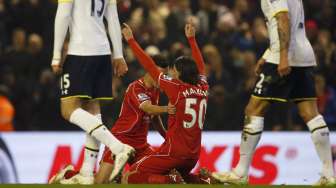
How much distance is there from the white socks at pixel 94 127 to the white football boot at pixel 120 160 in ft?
0.45

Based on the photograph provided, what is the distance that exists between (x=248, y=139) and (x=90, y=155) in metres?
1.71

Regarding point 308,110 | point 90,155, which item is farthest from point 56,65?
point 308,110

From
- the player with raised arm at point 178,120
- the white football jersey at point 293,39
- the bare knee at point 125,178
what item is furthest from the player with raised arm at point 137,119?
the white football jersey at point 293,39

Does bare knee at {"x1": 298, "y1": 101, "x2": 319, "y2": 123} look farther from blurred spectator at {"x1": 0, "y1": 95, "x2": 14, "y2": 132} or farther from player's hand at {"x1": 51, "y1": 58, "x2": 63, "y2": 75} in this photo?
blurred spectator at {"x1": 0, "y1": 95, "x2": 14, "y2": 132}

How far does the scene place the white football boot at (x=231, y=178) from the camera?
11.9 metres

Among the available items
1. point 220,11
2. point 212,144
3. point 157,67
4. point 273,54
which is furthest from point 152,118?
point 220,11

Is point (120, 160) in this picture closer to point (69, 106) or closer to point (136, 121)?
point (69, 106)

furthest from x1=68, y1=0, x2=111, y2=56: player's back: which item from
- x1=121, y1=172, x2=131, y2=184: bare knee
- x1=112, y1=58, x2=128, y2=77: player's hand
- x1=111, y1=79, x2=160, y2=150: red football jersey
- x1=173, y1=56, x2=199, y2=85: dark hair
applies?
x1=121, y1=172, x2=131, y2=184: bare knee

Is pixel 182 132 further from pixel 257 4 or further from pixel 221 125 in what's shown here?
pixel 257 4

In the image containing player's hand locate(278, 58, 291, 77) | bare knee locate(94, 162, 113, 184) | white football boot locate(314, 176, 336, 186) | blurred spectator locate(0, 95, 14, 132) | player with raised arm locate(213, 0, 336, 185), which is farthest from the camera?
blurred spectator locate(0, 95, 14, 132)

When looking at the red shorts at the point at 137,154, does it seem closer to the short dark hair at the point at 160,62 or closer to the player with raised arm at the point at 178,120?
the player with raised arm at the point at 178,120

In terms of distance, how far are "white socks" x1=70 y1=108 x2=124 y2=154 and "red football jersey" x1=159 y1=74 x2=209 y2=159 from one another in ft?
2.87

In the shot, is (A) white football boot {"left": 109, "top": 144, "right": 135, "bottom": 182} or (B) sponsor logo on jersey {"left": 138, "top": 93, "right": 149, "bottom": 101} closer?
(A) white football boot {"left": 109, "top": 144, "right": 135, "bottom": 182}

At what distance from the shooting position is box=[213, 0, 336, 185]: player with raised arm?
11.8 metres
